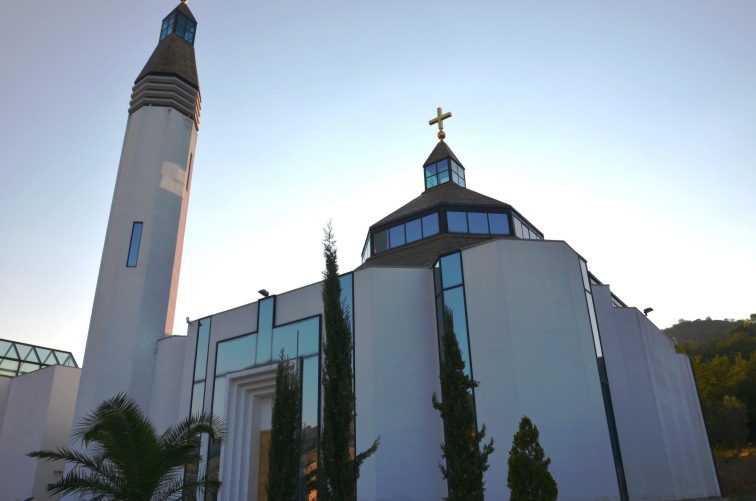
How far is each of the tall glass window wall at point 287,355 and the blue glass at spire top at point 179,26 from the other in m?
17.5

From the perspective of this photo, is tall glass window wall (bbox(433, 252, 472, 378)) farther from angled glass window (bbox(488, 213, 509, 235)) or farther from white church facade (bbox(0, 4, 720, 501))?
angled glass window (bbox(488, 213, 509, 235))

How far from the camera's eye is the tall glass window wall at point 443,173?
3081cm

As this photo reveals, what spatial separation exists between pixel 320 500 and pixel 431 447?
7731 millimetres

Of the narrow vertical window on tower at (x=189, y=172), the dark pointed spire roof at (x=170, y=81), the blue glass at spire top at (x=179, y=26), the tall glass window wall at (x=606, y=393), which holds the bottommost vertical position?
the tall glass window wall at (x=606, y=393)

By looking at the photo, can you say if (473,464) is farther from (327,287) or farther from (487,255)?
(487,255)

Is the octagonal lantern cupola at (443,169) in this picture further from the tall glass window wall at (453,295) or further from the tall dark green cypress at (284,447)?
the tall dark green cypress at (284,447)

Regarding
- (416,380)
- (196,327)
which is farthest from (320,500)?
(196,327)

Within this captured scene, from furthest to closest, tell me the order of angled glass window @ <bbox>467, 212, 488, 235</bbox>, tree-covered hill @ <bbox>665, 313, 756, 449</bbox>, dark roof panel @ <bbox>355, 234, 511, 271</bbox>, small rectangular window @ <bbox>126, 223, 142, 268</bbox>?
1. tree-covered hill @ <bbox>665, 313, 756, 449</bbox>
2. small rectangular window @ <bbox>126, 223, 142, 268</bbox>
3. angled glass window @ <bbox>467, 212, 488, 235</bbox>
4. dark roof panel @ <bbox>355, 234, 511, 271</bbox>

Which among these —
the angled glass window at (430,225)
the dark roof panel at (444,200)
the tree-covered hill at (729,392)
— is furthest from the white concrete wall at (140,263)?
the tree-covered hill at (729,392)

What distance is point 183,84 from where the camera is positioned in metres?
29.5

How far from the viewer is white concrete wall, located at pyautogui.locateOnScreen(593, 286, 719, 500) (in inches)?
694

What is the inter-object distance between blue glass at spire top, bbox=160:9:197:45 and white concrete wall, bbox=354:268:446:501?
19794 millimetres

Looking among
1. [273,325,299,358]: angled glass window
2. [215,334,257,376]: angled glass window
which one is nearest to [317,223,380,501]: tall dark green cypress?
[273,325,299,358]: angled glass window

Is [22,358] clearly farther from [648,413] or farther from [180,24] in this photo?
[648,413]
